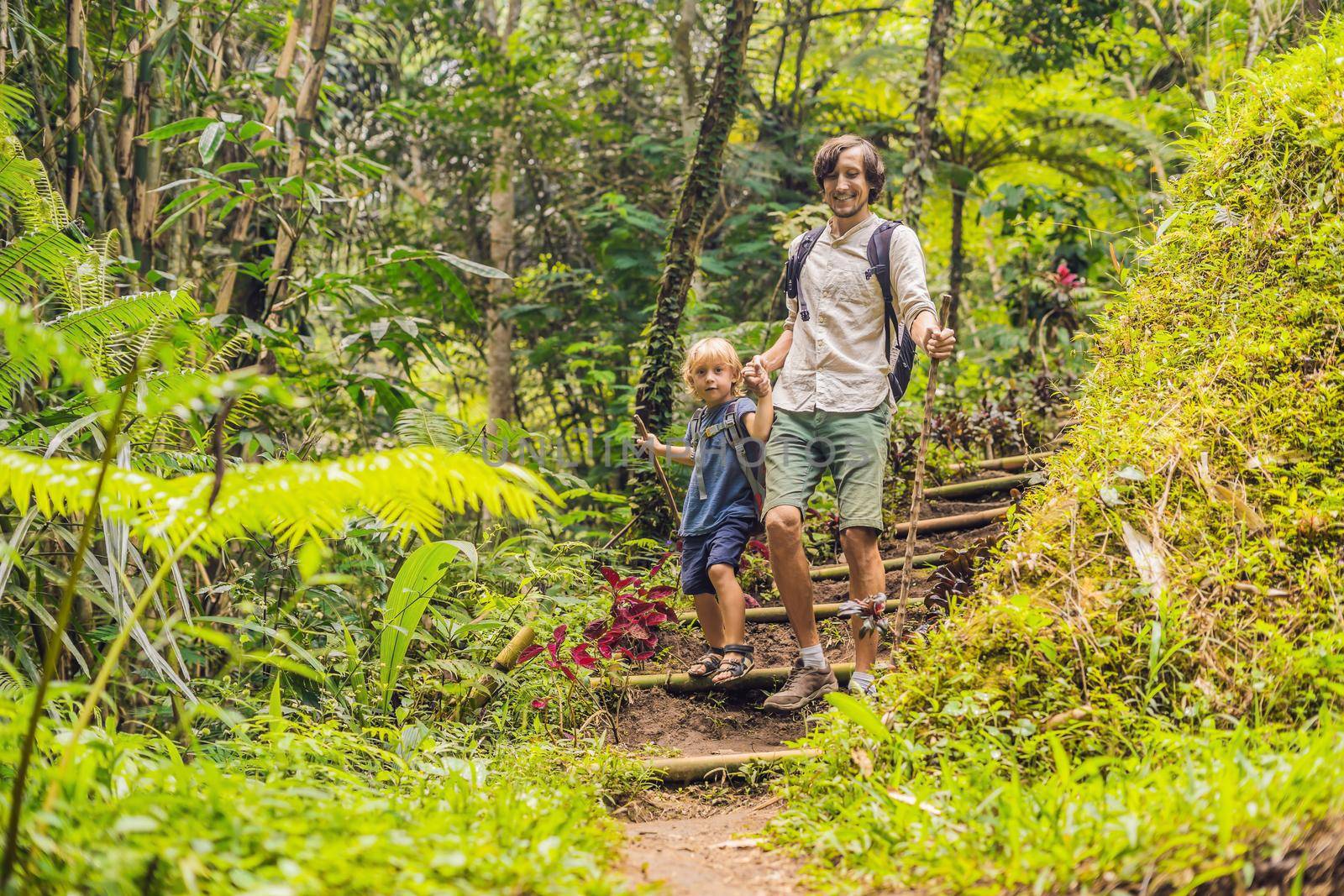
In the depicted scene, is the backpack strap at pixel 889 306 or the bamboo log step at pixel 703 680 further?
the bamboo log step at pixel 703 680

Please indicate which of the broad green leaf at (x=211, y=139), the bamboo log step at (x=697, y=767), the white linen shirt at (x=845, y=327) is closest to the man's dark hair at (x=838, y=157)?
the white linen shirt at (x=845, y=327)

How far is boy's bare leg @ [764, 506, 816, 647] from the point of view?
367 cm

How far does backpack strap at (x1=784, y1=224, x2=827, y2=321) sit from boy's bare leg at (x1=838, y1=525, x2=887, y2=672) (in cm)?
96

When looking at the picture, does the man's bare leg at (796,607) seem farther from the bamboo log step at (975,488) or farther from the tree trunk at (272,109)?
the tree trunk at (272,109)

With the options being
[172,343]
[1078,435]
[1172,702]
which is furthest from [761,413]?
[172,343]

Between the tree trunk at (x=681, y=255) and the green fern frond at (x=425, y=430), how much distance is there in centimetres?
157

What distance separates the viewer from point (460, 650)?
4.08 m

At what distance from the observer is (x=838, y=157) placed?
12.5ft

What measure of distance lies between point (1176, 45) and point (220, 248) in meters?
7.78

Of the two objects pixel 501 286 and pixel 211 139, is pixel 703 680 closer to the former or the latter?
pixel 211 139

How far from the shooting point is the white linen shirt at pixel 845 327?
3.73 m

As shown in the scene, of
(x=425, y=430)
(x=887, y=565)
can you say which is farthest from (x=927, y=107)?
(x=425, y=430)

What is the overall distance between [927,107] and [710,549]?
432 centimetres

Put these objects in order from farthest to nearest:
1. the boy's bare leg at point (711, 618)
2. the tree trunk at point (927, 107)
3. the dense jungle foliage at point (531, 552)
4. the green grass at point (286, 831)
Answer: the tree trunk at point (927, 107) < the boy's bare leg at point (711, 618) < the dense jungle foliage at point (531, 552) < the green grass at point (286, 831)
